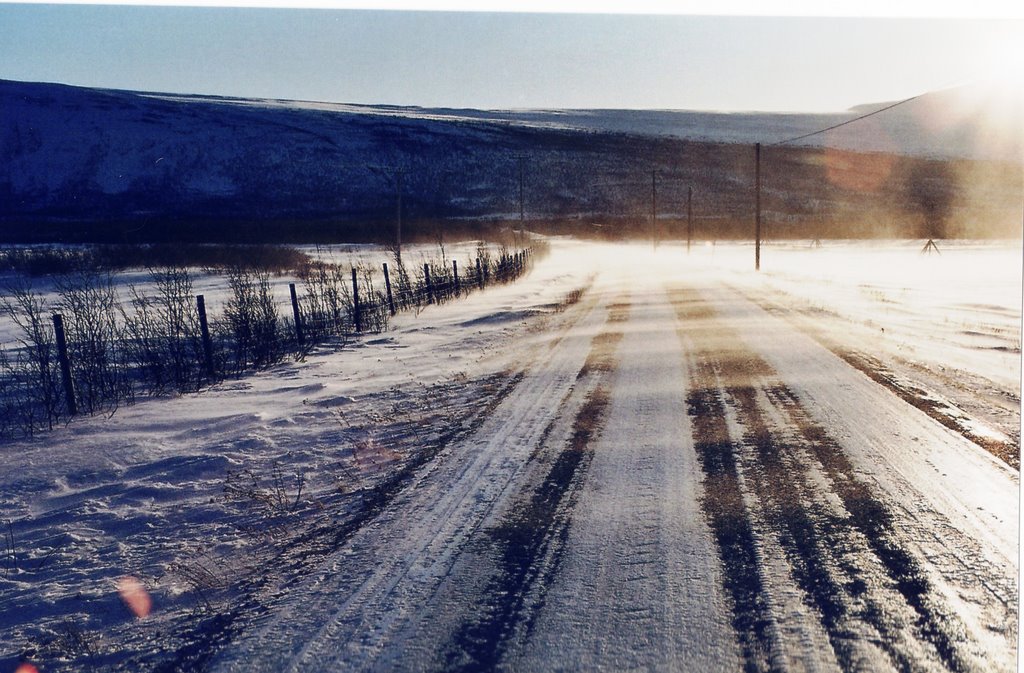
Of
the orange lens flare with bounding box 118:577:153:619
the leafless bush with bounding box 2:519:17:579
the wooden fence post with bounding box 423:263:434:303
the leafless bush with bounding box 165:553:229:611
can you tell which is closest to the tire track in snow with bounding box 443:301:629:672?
the leafless bush with bounding box 165:553:229:611

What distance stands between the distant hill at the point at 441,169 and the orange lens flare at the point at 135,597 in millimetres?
62342

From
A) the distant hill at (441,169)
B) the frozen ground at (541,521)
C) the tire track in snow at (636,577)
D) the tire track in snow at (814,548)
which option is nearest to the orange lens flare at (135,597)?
the frozen ground at (541,521)

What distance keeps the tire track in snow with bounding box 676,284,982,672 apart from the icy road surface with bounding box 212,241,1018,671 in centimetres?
1

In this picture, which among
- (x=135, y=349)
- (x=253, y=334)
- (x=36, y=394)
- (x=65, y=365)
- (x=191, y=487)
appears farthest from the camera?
(x=253, y=334)

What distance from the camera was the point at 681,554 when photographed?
405 cm

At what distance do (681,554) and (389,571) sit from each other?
165 centimetres

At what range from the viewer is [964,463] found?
5.32m

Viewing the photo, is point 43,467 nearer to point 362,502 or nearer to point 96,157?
point 362,502

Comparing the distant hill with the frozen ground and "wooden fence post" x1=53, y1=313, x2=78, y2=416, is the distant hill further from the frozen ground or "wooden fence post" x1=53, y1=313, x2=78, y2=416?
the frozen ground

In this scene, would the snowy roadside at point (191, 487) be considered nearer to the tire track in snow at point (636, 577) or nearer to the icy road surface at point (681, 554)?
the icy road surface at point (681, 554)

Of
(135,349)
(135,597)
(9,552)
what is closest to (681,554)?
(135,597)

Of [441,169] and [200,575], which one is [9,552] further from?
[441,169]

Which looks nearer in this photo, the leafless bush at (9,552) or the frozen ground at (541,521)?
the frozen ground at (541,521)

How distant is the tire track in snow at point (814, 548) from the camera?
3135 mm
